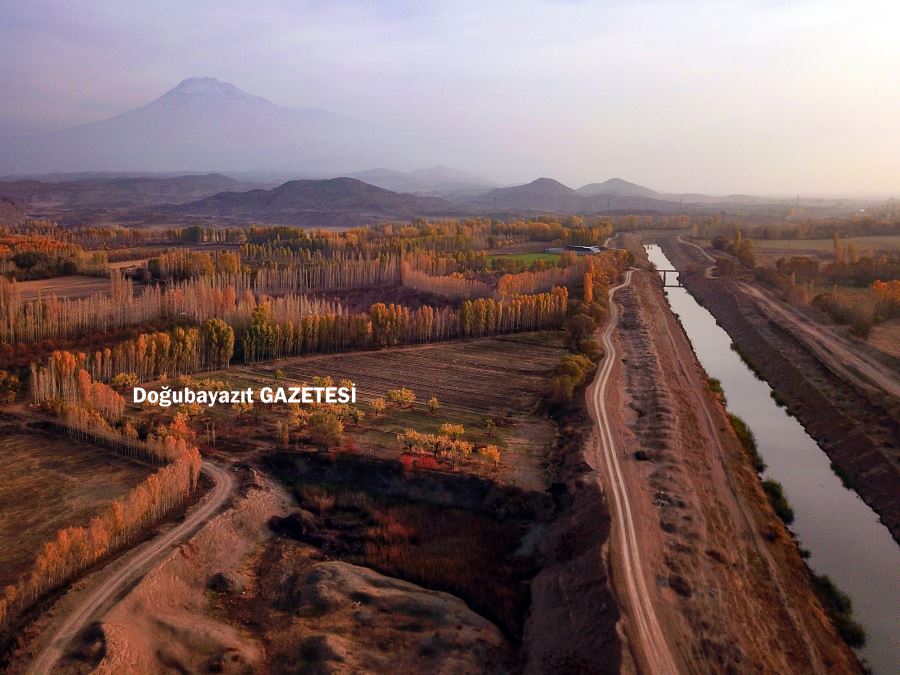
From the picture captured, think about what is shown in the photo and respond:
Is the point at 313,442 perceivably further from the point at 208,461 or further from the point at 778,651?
the point at 778,651

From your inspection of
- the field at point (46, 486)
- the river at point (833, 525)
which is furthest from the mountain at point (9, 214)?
the river at point (833, 525)

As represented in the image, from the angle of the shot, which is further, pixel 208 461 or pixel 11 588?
pixel 208 461

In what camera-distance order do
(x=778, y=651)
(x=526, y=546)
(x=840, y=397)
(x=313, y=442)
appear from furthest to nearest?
1. (x=840, y=397)
2. (x=313, y=442)
3. (x=526, y=546)
4. (x=778, y=651)

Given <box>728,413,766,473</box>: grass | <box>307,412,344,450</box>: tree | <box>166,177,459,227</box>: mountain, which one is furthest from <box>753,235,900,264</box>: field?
<box>166,177,459,227</box>: mountain

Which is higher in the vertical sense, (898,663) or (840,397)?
(840,397)

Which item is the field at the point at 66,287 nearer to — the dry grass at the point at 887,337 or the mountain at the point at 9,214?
the dry grass at the point at 887,337

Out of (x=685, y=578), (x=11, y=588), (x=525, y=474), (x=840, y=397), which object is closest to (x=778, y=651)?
(x=685, y=578)
